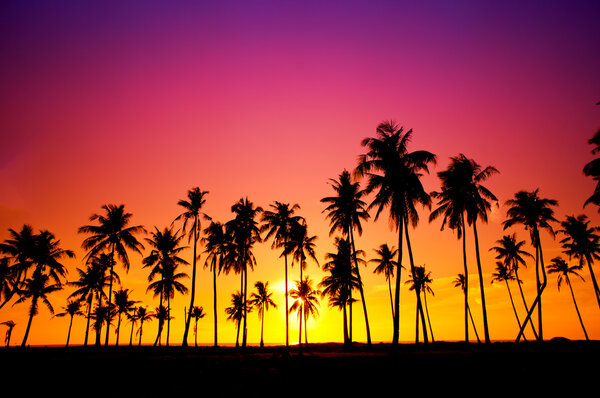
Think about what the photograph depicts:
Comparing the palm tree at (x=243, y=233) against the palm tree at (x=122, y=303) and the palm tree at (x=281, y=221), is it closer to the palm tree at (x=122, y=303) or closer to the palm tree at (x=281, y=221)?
the palm tree at (x=281, y=221)

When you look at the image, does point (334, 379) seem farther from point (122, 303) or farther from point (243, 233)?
point (122, 303)

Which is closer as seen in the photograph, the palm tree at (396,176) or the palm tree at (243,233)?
the palm tree at (396,176)

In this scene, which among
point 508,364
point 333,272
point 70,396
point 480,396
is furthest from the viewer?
point 333,272

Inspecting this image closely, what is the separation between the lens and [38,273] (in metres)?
34.3

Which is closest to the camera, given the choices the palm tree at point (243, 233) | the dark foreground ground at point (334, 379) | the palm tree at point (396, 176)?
the dark foreground ground at point (334, 379)

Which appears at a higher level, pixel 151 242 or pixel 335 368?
pixel 151 242

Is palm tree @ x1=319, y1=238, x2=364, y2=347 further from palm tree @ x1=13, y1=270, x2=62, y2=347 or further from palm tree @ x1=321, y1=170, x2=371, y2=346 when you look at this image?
palm tree @ x1=13, y1=270, x2=62, y2=347

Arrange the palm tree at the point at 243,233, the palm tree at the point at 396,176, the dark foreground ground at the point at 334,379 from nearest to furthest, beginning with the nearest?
the dark foreground ground at the point at 334,379 → the palm tree at the point at 396,176 → the palm tree at the point at 243,233

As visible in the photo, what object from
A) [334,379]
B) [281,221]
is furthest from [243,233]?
[334,379]

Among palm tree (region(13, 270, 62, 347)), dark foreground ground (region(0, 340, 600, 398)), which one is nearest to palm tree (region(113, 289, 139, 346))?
palm tree (region(13, 270, 62, 347))

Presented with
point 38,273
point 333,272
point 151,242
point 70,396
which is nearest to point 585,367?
point 70,396

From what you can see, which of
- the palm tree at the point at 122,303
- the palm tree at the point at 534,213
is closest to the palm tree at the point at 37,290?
the palm tree at the point at 122,303

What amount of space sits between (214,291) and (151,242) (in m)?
10.4

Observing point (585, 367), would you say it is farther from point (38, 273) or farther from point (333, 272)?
point (38, 273)
